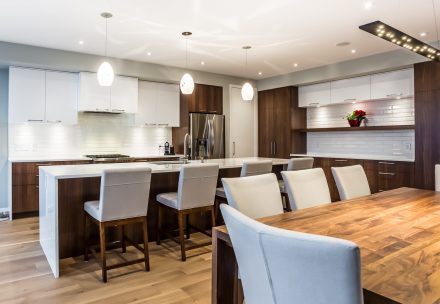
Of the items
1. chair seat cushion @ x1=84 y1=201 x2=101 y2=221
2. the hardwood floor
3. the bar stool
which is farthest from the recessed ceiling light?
chair seat cushion @ x1=84 y1=201 x2=101 y2=221

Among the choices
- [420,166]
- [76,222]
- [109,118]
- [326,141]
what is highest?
[109,118]

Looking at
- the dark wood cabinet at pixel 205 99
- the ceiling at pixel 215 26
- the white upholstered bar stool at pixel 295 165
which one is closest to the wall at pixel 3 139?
the ceiling at pixel 215 26

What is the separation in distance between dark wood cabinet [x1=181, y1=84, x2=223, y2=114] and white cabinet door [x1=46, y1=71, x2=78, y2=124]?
2025 mm

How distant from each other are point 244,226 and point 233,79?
253 inches

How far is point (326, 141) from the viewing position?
670cm

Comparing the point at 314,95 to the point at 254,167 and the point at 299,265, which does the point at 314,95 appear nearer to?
the point at 254,167

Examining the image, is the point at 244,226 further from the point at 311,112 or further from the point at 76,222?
the point at 311,112

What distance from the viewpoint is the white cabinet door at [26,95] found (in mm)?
4816

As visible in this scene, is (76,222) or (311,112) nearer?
(76,222)

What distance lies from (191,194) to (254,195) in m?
1.28

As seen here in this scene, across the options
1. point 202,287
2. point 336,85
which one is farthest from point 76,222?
point 336,85

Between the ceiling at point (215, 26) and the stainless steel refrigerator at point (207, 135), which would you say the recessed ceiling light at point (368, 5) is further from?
the stainless steel refrigerator at point (207, 135)

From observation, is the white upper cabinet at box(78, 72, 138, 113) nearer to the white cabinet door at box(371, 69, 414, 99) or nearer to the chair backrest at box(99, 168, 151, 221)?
the chair backrest at box(99, 168, 151, 221)

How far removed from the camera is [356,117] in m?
5.89
